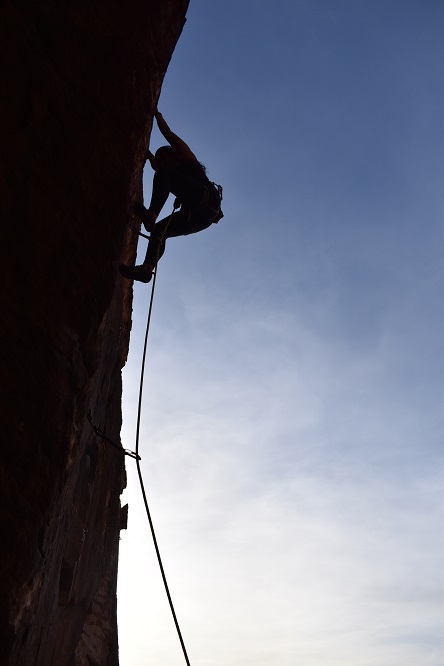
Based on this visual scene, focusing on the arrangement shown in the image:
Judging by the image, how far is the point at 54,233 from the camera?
393 centimetres

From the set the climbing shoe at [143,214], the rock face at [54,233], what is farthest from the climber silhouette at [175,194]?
the rock face at [54,233]

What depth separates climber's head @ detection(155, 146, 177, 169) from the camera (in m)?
5.97

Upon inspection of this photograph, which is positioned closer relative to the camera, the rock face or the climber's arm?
the rock face

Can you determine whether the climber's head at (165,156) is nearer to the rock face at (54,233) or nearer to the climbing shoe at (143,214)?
the climbing shoe at (143,214)

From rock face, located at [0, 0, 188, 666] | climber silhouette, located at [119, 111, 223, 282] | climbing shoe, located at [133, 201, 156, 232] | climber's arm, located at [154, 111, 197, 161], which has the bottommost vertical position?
rock face, located at [0, 0, 188, 666]

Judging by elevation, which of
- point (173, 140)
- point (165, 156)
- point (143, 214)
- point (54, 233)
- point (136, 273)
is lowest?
point (54, 233)

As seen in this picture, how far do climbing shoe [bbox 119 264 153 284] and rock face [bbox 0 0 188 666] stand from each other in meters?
0.95

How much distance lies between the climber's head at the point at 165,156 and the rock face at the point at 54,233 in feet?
2.70

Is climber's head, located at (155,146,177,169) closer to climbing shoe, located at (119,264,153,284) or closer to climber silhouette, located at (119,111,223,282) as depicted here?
climber silhouette, located at (119,111,223,282)

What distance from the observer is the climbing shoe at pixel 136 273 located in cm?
550

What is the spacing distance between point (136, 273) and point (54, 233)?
65.7 inches

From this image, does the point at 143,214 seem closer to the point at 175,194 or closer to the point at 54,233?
the point at 175,194

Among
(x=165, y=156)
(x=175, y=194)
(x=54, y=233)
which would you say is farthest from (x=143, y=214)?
(x=54, y=233)

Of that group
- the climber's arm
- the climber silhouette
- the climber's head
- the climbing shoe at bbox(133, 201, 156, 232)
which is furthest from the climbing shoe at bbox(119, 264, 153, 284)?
the climber's arm
